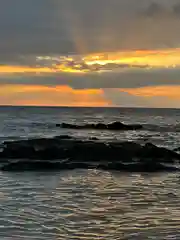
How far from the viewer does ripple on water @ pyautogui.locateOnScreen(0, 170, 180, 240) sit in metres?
11.4

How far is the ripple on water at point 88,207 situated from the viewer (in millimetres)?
11445

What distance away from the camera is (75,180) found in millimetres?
20094

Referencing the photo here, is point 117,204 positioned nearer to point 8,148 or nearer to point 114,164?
point 114,164

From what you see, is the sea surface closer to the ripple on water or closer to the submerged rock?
the ripple on water

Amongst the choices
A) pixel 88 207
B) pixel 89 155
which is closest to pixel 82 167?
pixel 89 155

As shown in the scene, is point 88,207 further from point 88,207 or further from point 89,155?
point 89,155

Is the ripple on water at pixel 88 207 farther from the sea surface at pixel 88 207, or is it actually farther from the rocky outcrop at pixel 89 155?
the rocky outcrop at pixel 89 155

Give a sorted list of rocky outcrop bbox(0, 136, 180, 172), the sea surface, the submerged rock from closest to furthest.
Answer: the sea surface, the submerged rock, rocky outcrop bbox(0, 136, 180, 172)

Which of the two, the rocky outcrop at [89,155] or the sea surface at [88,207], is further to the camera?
the rocky outcrop at [89,155]

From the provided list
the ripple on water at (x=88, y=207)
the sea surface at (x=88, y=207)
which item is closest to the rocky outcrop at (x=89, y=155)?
the sea surface at (x=88, y=207)

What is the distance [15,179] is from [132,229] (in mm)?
9331

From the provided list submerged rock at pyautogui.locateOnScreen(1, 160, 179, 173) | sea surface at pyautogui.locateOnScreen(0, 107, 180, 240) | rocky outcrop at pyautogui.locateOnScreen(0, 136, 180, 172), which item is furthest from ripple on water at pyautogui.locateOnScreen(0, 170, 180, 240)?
rocky outcrop at pyautogui.locateOnScreen(0, 136, 180, 172)

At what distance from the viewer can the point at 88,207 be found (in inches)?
561

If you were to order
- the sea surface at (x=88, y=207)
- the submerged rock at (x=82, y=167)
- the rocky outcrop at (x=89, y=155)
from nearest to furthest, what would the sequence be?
the sea surface at (x=88, y=207)
the submerged rock at (x=82, y=167)
the rocky outcrop at (x=89, y=155)
